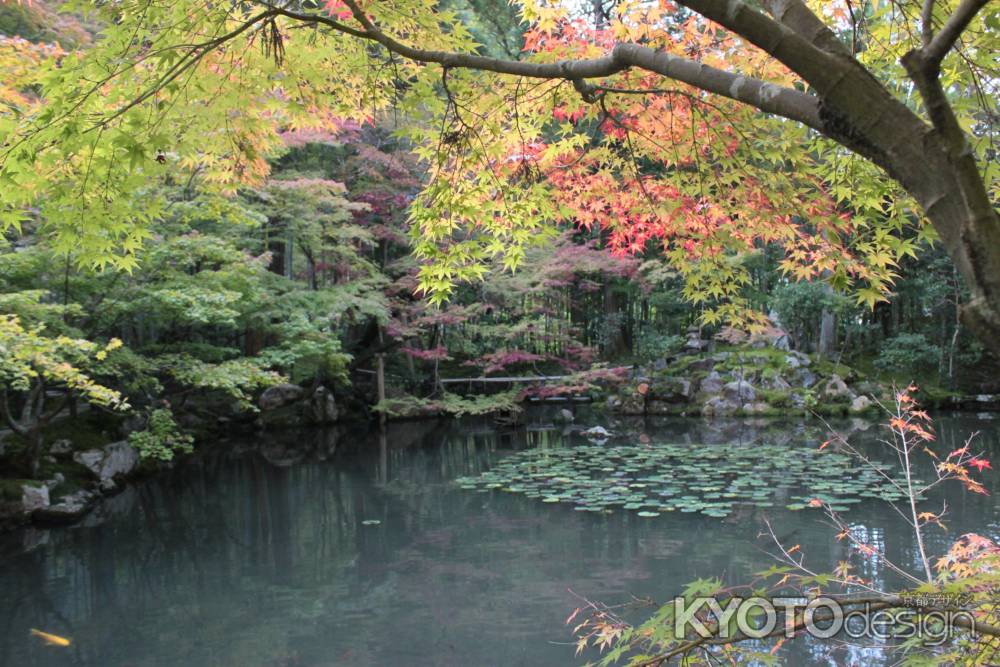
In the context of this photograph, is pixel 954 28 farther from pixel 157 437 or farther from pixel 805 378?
pixel 805 378

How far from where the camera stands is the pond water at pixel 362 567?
A: 415 cm

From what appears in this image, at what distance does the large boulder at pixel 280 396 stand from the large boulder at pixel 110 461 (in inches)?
175

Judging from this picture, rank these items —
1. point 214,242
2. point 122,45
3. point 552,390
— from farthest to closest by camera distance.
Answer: point 552,390 < point 214,242 < point 122,45

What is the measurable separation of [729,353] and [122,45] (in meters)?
14.6

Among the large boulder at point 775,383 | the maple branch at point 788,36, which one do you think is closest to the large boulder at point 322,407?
the large boulder at point 775,383

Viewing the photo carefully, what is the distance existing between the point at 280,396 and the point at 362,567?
9.16 m

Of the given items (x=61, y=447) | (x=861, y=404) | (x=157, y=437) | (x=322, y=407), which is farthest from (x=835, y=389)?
(x=61, y=447)

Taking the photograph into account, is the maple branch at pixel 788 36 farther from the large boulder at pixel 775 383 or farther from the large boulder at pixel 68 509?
the large boulder at pixel 775 383

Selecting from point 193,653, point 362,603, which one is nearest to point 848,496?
point 362,603

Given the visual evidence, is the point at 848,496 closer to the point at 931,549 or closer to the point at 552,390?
the point at 931,549

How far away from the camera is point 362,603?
4.77 metres

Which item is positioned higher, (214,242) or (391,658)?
(214,242)

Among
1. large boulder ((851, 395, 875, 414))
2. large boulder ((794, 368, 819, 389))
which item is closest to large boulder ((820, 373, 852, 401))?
large boulder ((851, 395, 875, 414))

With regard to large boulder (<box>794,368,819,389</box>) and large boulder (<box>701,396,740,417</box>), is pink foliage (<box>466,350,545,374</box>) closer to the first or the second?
large boulder (<box>701,396,740,417</box>)
